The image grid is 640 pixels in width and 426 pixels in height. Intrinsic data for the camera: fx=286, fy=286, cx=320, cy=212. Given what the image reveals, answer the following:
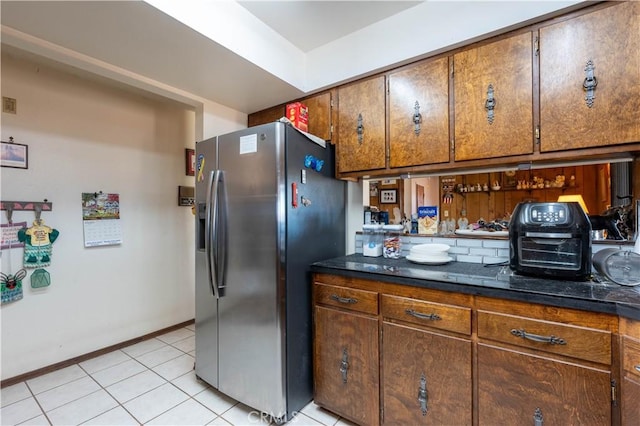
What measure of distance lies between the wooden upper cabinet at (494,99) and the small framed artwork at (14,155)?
10.2ft

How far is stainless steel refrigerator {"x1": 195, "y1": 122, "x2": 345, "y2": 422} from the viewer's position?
1695 mm

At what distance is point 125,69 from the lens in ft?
6.39

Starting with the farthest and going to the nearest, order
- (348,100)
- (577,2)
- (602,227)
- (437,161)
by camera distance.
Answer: (348,100) < (437,161) < (602,227) < (577,2)

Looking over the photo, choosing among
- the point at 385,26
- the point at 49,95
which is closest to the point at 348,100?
the point at 385,26

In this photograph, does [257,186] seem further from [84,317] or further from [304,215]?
[84,317]

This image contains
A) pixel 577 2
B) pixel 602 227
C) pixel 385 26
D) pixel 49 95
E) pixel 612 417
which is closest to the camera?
pixel 612 417

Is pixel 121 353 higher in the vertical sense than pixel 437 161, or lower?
Answer: lower

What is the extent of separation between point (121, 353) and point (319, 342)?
2052 millimetres

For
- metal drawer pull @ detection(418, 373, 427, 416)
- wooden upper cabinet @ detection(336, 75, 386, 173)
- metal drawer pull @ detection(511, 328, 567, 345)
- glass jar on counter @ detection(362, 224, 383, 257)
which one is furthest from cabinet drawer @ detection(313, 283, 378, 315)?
wooden upper cabinet @ detection(336, 75, 386, 173)

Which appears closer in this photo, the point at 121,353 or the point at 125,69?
the point at 125,69

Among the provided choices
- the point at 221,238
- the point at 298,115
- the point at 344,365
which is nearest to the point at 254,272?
the point at 221,238

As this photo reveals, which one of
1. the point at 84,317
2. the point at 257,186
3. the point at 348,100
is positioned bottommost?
the point at 84,317

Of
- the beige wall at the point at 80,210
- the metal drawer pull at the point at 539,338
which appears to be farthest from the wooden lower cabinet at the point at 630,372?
the beige wall at the point at 80,210

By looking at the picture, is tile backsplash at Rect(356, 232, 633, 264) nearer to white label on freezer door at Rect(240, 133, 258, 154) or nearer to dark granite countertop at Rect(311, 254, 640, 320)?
dark granite countertop at Rect(311, 254, 640, 320)
